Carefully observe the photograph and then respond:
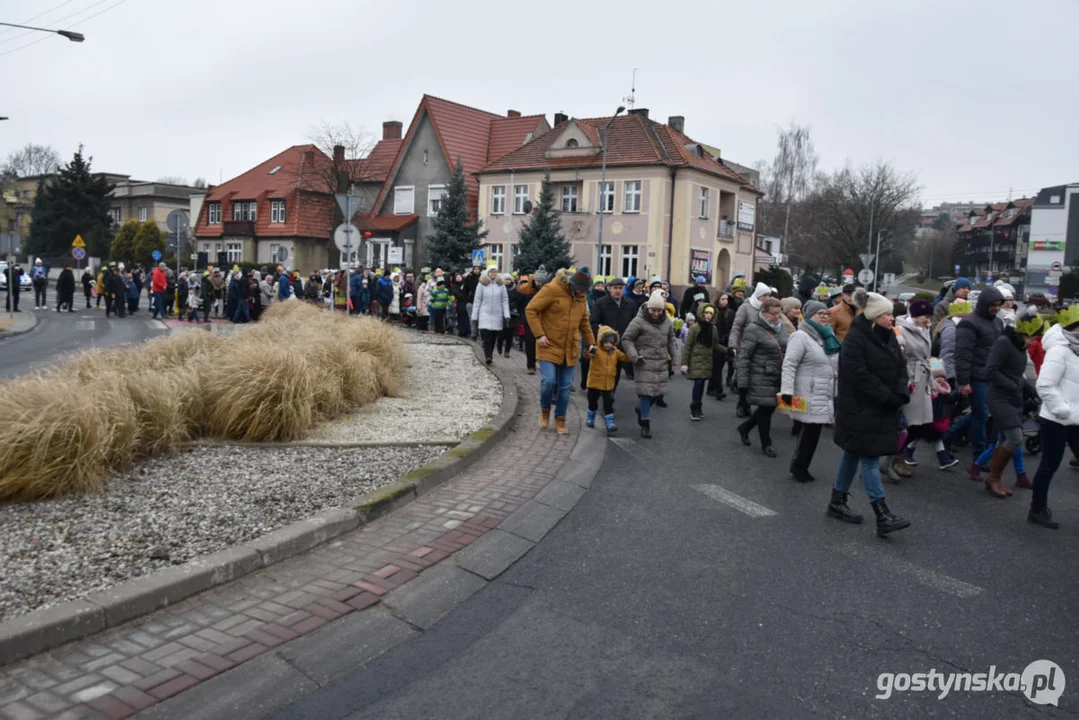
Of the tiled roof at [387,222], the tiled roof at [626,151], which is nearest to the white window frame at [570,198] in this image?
the tiled roof at [626,151]

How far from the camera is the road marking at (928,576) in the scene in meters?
5.21

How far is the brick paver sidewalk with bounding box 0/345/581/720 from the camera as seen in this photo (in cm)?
369

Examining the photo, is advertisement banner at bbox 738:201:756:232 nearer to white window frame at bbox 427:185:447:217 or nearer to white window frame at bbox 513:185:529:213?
white window frame at bbox 513:185:529:213

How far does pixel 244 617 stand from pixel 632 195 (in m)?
44.4

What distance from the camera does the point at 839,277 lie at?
234 ft

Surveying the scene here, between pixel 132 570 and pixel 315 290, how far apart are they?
86.0 ft

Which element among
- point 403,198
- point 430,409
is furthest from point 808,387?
point 403,198

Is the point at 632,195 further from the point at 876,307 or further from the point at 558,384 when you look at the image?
the point at 876,307

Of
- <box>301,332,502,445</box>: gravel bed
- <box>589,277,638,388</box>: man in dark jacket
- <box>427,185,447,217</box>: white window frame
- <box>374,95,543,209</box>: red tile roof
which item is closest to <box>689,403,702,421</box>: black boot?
<box>589,277,638,388</box>: man in dark jacket

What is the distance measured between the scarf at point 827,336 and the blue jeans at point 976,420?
160 cm

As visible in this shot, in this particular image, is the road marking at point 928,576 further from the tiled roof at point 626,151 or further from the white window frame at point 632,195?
the white window frame at point 632,195

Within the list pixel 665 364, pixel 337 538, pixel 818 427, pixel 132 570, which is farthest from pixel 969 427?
pixel 132 570

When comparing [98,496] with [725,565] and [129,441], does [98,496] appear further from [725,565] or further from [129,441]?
[725,565]

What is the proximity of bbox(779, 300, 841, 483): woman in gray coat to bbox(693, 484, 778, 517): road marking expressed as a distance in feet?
3.10
